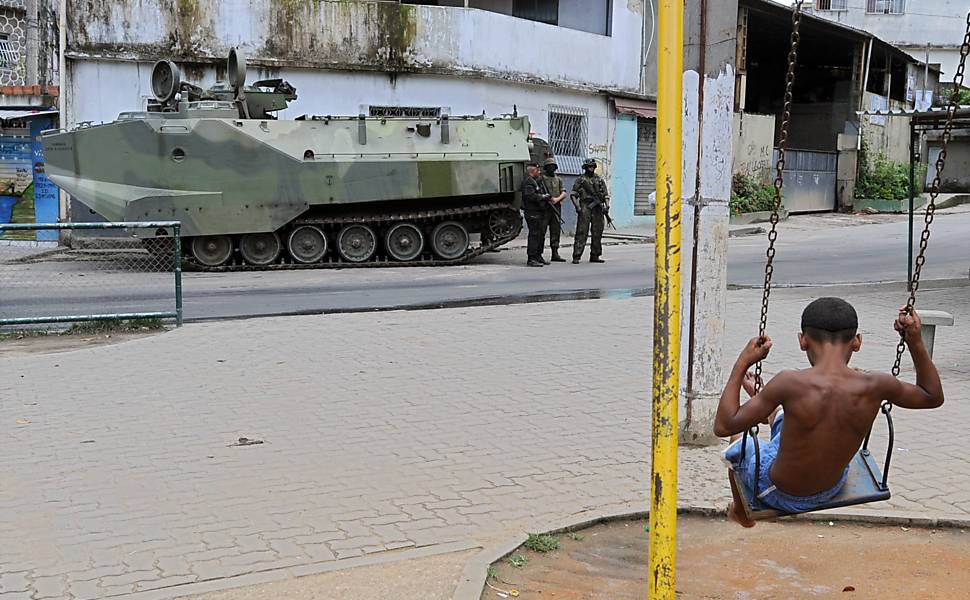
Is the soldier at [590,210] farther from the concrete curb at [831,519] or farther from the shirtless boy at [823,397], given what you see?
the shirtless boy at [823,397]

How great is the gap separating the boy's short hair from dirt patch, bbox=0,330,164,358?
750 centimetres

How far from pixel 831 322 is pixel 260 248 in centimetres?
1449

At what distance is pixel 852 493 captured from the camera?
3.75 metres

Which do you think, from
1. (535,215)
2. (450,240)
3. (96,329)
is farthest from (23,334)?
(535,215)

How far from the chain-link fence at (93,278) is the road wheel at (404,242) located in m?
3.49

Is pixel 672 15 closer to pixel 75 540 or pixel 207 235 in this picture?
pixel 75 540

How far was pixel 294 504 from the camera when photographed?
5008 mm

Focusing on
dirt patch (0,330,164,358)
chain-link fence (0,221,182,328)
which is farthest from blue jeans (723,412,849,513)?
chain-link fence (0,221,182,328)

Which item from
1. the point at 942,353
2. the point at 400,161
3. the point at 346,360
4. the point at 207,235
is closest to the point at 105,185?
the point at 207,235

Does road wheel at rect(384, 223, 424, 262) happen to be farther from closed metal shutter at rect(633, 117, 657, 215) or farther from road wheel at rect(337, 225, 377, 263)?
closed metal shutter at rect(633, 117, 657, 215)

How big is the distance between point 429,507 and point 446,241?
13.1m

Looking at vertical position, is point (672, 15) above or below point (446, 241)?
above

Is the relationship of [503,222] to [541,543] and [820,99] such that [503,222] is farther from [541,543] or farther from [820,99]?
[820,99]

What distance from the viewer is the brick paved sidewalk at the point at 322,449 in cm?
450
